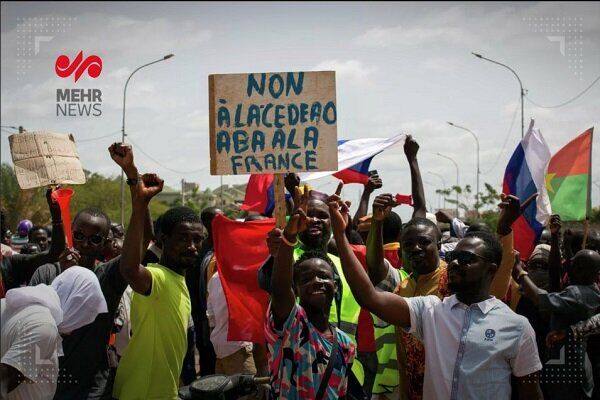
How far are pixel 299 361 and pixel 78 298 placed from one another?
1269mm

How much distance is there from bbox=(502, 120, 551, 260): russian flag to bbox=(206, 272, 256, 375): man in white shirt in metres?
2.92

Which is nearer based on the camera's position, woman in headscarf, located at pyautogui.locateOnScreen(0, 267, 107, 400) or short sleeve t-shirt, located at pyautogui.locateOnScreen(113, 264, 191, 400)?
woman in headscarf, located at pyautogui.locateOnScreen(0, 267, 107, 400)

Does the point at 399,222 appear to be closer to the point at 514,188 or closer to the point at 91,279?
the point at 514,188

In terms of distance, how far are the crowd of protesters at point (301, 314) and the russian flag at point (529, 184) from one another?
1733 mm

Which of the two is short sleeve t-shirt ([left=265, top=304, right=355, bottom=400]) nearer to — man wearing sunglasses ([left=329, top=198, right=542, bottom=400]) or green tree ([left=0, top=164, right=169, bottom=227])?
man wearing sunglasses ([left=329, top=198, right=542, bottom=400])

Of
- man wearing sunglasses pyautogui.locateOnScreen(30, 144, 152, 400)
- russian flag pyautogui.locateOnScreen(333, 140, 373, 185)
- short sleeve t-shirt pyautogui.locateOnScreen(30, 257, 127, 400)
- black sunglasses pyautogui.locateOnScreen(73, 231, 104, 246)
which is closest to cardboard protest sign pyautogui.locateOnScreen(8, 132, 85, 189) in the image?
black sunglasses pyautogui.locateOnScreen(73, 231, 104, 246)

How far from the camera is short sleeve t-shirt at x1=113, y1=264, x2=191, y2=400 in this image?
4195 mm

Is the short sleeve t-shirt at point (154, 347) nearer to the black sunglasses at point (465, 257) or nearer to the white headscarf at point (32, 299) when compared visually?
the white headscarf at point (32, 299)

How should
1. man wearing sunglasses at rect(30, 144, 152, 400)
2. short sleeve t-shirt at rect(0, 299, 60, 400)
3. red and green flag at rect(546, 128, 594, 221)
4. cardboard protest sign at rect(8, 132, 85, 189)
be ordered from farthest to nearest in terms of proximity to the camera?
red and green flag at rect(546, 128, 594, 221) → cardboard protest sign at rect(8, 132, 85, 189) → man wearing sunglasses at rect(30, 144, 152, 400) → short sleeve t-shirt at rect(0, 299, 60, 400)

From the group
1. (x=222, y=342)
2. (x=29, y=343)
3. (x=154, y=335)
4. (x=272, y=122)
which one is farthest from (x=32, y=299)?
(x=222, y=342)

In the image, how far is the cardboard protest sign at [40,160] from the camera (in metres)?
5.34

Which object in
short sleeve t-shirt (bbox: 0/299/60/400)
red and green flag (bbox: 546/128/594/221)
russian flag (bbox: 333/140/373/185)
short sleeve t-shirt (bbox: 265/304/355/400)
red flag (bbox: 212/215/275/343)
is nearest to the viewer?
short sleeve t-shirt (bbox: 0/299/60/400)

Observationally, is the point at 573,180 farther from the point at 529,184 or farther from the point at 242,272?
the point at 242,272

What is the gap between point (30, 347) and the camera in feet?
10.5
